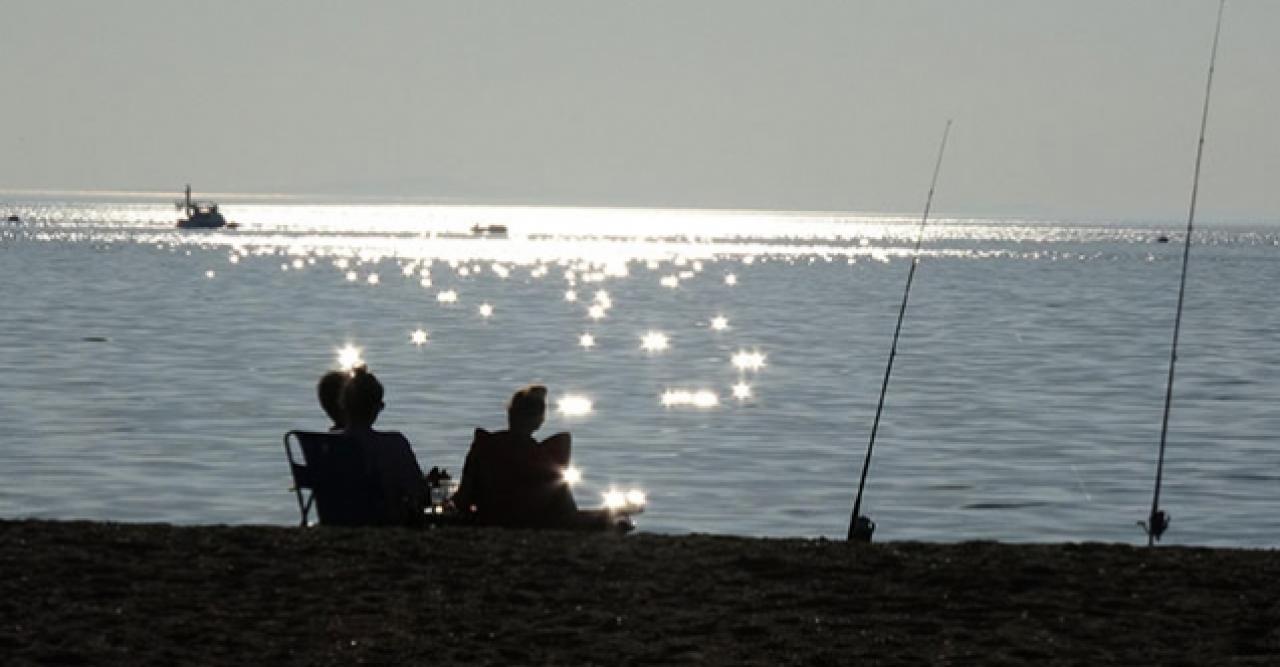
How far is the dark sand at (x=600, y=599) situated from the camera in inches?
319

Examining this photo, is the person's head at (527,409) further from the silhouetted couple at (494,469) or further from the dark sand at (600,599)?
the dark sand at (600,599)

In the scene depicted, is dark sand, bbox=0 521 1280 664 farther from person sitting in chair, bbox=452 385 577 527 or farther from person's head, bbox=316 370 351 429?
person's head, bbox=316 370 351 429

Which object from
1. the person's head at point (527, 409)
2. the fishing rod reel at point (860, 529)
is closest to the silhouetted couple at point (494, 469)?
the person's head at point (527, 409)

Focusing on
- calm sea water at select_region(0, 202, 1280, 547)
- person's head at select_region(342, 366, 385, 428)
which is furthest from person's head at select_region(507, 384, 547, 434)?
calm sea water at select_region(0, 202, 1280, 547)

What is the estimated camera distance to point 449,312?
67188mm

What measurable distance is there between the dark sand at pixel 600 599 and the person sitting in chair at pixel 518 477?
605 millimetres

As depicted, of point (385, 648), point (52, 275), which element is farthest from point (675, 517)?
point (52, 275)

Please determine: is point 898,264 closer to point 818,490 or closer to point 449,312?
point 449,312

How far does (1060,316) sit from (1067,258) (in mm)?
101556

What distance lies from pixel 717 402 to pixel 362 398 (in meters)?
21.2

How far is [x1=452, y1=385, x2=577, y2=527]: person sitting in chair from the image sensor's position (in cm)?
1120

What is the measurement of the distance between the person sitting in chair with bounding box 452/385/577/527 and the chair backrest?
395mm

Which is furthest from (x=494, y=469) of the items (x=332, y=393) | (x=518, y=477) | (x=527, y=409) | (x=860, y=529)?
(x=860, y=529)

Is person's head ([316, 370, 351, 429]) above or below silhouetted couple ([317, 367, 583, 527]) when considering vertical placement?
above
